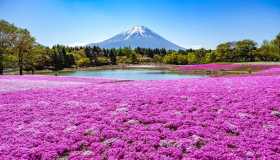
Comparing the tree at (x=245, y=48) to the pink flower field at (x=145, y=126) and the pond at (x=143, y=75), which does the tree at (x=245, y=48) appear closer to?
the pond at (x=143, y=75)

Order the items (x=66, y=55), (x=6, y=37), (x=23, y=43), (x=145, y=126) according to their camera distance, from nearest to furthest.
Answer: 1. (x=145, y=126)
2. (x=6, y=37)
3. (x=23, y=43)
4. (x=66, y=55)

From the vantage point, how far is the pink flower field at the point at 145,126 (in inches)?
533

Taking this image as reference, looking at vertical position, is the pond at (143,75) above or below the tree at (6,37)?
below

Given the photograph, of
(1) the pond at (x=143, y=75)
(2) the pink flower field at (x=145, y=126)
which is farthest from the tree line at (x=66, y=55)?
(2) the pink flower field at (x=145, y=126)

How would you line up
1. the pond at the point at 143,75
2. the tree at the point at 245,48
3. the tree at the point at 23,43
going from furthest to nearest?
the tree at the point at 245,48 < the tree at the point at 23,43 < the pond at the point at 143,75

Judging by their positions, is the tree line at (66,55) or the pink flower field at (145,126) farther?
the tree line at (66,55)

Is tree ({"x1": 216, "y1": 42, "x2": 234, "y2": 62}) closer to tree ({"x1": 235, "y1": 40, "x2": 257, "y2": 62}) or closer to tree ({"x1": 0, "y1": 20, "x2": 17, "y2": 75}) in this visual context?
tree ({"x1": 235, "y1": 40, "x2": 257, "y2": 62})

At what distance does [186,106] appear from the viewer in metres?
20.6

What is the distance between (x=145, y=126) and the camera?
16969 mm

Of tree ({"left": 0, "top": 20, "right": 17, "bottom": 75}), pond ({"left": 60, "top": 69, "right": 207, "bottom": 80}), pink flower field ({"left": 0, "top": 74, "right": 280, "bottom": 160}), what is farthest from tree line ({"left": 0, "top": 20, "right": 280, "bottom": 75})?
pink flower field ({"left": 0, "top": 74, "right": 280, "bottom": 160})

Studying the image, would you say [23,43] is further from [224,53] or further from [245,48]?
[245,48]

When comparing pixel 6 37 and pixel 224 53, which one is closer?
pixel 6 37

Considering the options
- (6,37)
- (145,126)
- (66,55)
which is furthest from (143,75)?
(66,55)

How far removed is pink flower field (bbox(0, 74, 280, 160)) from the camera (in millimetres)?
13539
